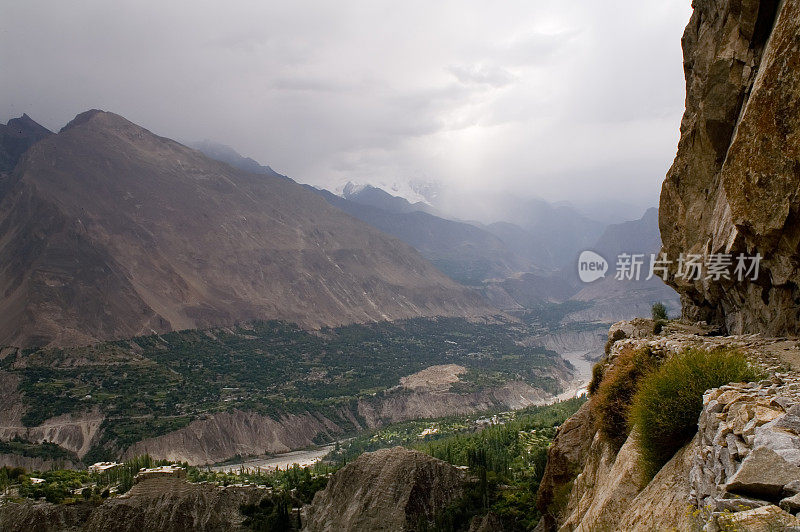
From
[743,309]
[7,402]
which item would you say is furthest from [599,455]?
[7,402]

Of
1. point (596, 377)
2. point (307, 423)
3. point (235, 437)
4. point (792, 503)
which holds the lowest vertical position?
point (235, 437)

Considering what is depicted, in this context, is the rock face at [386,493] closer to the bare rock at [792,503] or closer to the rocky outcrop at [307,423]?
the bare rock at [792,503]

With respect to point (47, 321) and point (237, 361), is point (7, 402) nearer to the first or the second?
point (47, 321)

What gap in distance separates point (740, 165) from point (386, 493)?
3242 centimetres

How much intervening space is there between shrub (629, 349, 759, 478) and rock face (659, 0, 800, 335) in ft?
15.3

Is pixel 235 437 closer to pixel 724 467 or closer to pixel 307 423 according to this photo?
pixel 307 423

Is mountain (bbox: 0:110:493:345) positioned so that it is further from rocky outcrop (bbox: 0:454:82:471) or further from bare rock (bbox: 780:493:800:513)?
bare rock (bbox: 780:493:800:513)

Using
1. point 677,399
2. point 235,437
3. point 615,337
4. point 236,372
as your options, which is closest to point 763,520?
point 677,399

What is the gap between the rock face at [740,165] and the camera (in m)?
11.3

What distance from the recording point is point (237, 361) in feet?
447

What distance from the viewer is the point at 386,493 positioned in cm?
3722

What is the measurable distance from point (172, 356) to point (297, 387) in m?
32.9

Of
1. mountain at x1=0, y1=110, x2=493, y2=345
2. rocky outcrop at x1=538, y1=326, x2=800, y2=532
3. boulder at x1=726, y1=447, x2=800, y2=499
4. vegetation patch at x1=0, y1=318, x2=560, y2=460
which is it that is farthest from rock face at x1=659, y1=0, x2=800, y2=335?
mountain at x1=0, y1=110, x2=493, y2=345

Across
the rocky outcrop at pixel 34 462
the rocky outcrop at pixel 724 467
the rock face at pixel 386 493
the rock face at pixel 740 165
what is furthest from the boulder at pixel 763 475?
the rocky outcrop at pixel 34 462
